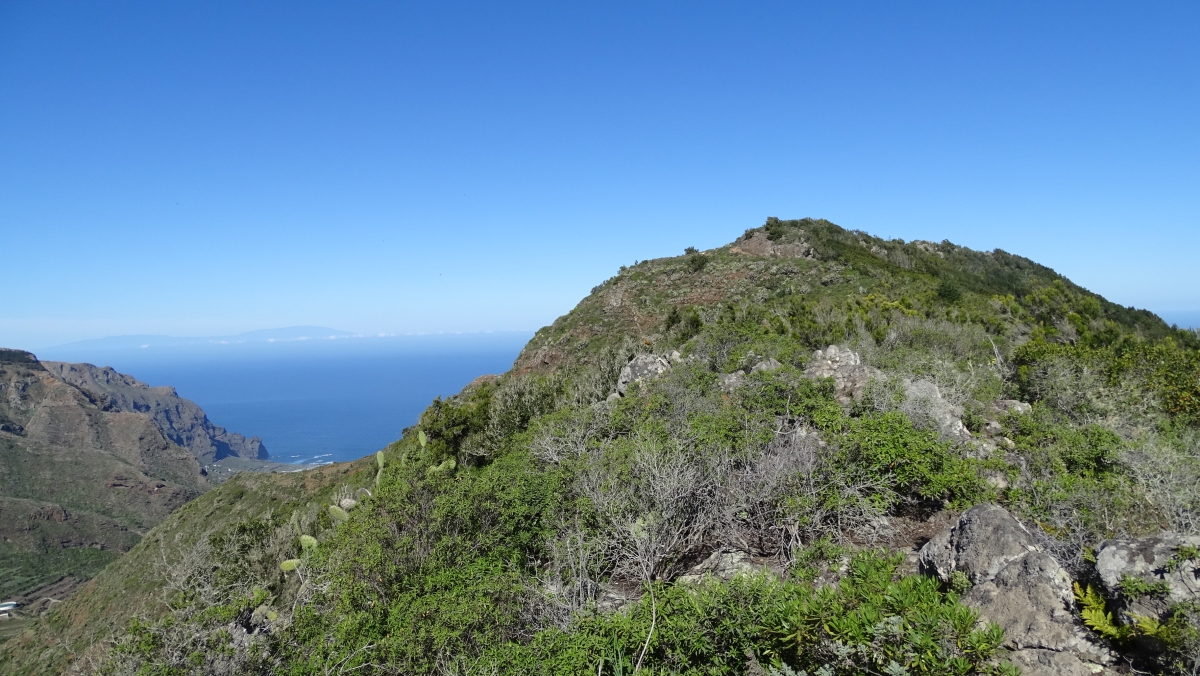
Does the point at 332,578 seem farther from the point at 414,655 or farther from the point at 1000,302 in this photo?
the point at 1000,302

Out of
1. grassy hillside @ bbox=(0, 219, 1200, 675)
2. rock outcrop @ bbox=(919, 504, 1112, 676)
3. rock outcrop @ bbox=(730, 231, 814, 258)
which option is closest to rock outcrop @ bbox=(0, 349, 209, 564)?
grassy hillside @ bbox=(0, 219, 1200, 675)

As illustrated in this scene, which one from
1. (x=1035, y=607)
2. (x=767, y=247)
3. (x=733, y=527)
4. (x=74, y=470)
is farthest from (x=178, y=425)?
(x=1035, y=607)

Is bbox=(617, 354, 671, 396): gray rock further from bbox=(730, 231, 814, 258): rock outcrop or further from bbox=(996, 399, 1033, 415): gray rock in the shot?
bbox=(730, 231, 814, 258): rock outcrop

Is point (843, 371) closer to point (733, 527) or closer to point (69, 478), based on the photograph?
point (733, 527)

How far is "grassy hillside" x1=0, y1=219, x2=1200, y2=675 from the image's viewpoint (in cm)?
463

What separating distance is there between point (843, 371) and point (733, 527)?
27.1ft

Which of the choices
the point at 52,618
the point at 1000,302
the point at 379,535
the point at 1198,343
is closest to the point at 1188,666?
the point at 379,535

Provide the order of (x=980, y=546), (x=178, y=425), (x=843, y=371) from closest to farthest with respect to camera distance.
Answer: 1. (x=980, y=546)
2. (x=843, y=371)
3. (x=178, y=425)

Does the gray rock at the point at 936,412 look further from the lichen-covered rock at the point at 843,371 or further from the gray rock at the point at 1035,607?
the gray rock at the point at 1035,607

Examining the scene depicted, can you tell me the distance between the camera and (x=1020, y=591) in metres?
4.50

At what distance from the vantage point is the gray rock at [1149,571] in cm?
386

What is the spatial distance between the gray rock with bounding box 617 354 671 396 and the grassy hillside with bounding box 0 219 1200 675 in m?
1.56

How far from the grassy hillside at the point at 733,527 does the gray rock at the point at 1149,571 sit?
21cm

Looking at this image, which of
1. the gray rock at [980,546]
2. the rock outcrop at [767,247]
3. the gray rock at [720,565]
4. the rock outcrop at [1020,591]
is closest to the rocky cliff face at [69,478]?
the gray rock at [720,565]
